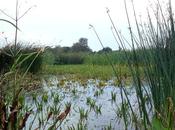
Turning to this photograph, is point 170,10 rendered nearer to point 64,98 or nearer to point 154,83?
point 154,83

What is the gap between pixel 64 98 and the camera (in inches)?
352

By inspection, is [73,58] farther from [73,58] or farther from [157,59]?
[157,59]

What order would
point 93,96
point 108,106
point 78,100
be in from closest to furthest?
point 108,106 → point 78,100 → point 93,96

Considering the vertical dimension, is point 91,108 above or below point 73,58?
below

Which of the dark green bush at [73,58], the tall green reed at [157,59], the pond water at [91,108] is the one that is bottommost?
the pond water at [91,108]

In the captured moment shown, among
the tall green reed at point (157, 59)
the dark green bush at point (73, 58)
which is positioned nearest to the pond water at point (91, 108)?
the tall green reed at point (157, 59)

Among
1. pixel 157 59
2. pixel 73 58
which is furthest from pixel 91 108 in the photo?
pixel 73 58

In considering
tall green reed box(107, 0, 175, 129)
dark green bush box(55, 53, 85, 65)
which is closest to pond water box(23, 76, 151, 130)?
tall green reed box(107, 0, 175, 129)

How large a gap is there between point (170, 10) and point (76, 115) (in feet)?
11.0

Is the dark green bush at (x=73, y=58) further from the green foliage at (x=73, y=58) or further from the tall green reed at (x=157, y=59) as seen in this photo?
the tall green reed at (x=157, y=59)

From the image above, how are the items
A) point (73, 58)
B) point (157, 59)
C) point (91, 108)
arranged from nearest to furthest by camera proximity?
point (157, 59)
point (91, 108)
point (73, 58)

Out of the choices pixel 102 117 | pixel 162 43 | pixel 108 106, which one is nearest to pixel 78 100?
pixel 108 106

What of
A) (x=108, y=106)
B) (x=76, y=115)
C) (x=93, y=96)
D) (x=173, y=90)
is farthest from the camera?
(x=93, y=96)

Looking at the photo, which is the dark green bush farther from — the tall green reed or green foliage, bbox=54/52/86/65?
the tall green reed
